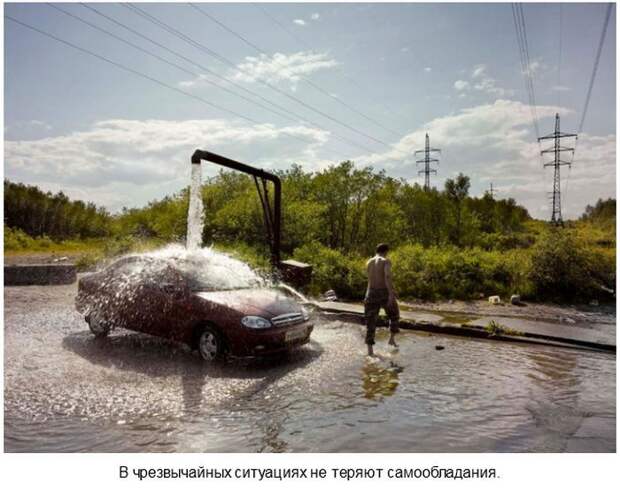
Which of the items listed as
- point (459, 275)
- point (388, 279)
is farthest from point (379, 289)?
point (459, 275)

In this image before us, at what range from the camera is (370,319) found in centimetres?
816

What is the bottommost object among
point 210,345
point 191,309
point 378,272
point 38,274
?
point 210,345

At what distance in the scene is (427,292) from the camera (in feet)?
47.6

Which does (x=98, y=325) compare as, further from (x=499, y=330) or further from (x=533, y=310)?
(x=533, y=310)

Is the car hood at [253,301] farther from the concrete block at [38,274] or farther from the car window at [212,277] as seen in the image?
the concrete block at [38,274]

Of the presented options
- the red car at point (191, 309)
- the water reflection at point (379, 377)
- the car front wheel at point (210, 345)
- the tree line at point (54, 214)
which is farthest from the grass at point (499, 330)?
the tree line at point (54, 214)

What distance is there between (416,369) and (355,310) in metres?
4.82

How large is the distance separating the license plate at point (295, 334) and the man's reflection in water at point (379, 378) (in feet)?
3.72

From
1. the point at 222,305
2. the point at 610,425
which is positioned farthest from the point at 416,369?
the point at 222,305

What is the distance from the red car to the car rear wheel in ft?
0.05

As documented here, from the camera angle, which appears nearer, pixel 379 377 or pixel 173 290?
pixel 379 377

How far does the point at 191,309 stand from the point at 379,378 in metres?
3.02

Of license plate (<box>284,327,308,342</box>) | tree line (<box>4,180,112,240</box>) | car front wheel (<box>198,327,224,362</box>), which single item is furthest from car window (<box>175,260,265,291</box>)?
tree line (<box>4,180,112,240</box>)
